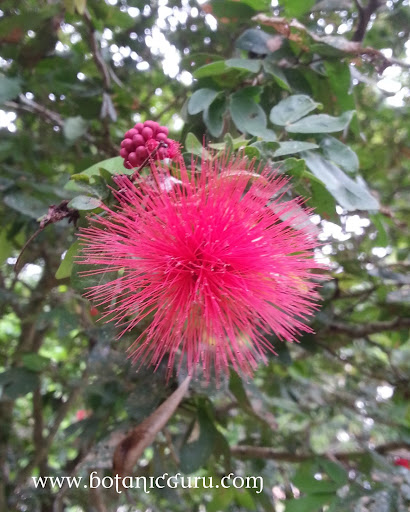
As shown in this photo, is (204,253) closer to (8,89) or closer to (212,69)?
(212,69)

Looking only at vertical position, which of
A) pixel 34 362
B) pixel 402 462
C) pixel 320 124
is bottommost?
pixel 402 462

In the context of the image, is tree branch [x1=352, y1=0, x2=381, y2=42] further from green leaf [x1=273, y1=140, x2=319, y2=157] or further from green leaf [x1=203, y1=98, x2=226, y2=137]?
green leaf [x1=273, y1=140, x2=319, y2=157]

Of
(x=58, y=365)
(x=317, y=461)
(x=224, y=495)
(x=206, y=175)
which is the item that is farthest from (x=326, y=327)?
(x=58, y=365)

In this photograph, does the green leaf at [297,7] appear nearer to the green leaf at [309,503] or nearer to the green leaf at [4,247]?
the green leaf at [4,247]

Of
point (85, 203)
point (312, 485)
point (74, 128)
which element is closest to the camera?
point (85, 203)

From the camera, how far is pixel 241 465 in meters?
1.82

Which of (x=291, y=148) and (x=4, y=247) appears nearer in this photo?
(x=291, y=148)

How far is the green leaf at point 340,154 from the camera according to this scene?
3.32ft

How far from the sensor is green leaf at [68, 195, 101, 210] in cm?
76

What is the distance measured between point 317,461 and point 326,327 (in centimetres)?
48

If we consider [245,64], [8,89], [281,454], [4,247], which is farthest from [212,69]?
[281,454]

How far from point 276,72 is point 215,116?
0.21m

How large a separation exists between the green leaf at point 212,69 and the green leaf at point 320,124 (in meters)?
0.23

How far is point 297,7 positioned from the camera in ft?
3.75
